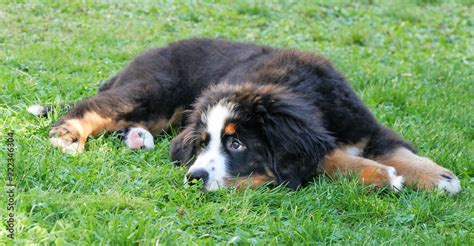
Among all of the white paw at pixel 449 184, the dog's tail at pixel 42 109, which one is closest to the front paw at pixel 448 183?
the white paw at pixel 449 184

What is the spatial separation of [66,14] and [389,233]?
7236 millimetres

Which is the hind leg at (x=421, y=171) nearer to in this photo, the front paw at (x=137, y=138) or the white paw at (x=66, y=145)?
the front paw at (x=137, y=138)

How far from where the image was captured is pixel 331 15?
11133 mm

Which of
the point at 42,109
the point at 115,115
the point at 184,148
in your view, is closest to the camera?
the point at 184,148

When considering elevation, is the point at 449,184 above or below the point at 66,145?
above

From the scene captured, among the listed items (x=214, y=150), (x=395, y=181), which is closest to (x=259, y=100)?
(x=214, y=150)

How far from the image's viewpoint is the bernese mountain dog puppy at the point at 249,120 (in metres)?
4.37

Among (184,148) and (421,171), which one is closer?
(421,171)

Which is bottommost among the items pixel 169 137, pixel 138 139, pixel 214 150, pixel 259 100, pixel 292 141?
pixel 169 137

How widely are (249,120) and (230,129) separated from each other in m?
0.14

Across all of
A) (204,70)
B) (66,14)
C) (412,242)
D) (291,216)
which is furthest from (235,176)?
(66,14)

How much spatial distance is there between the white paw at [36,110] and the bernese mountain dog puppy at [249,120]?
0.04ft

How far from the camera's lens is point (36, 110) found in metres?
5.49

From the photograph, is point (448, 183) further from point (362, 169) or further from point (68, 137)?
point (68, 137)
